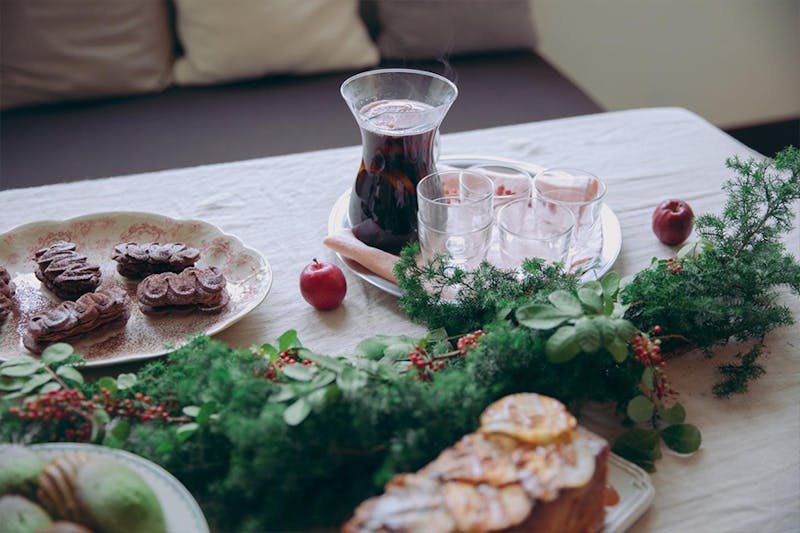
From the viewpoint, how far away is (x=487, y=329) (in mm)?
848

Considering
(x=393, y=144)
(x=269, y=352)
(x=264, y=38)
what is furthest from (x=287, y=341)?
(x=264, y=38)

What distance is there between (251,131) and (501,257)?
1.08 m

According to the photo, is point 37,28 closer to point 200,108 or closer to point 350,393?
point 200,108

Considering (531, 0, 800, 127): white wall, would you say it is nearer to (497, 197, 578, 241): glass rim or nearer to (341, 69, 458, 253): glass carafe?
(341, 69, 458, 253): glass carafe

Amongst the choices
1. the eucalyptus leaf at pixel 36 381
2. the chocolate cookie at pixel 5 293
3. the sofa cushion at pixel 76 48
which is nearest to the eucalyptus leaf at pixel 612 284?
the eucalyptus leaf at pixel 36 381

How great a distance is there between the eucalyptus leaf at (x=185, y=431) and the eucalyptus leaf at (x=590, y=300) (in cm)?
44

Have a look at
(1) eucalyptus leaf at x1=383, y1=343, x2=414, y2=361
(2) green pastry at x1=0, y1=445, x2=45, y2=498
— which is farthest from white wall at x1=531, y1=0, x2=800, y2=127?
(2) green pastry at x1=0, y1=445, x2=45, y2=498

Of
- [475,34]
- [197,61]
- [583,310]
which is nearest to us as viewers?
[583,310]

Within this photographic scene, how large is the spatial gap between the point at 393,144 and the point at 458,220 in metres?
0.15

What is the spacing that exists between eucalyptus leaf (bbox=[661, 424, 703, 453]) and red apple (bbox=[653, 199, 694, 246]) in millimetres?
423

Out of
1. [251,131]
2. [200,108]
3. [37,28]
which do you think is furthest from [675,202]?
[37,28]

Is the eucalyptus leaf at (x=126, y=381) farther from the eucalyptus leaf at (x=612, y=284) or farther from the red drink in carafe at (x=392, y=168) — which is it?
the eucalyptus leaf at (x=612, y=284)

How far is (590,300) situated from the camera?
2.65ft

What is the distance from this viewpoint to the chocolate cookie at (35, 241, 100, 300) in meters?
1.00
